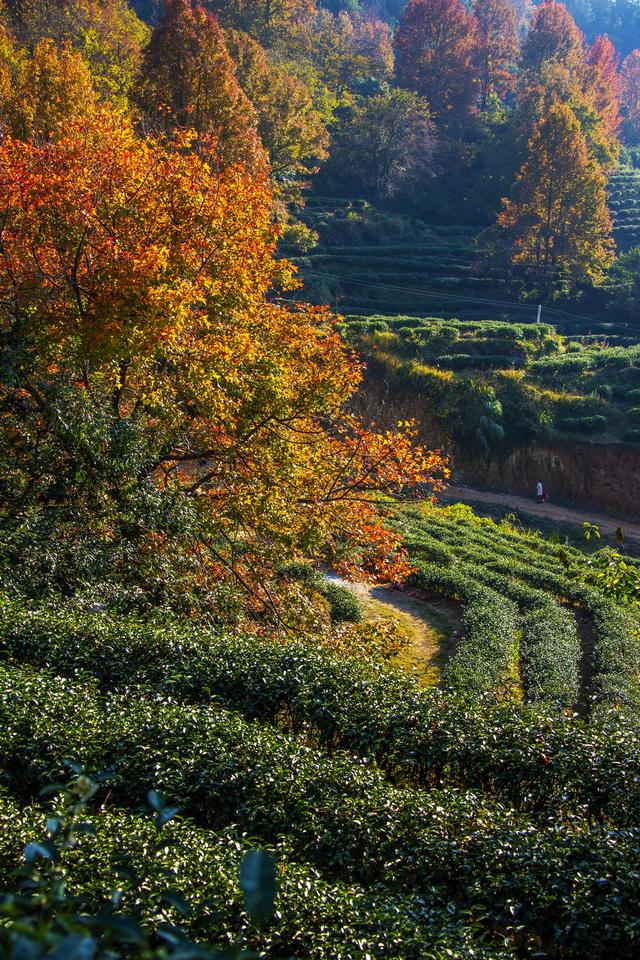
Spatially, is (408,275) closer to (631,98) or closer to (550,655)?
(550,655)

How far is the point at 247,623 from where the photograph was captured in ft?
44.0

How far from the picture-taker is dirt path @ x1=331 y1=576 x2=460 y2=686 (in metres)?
15.9

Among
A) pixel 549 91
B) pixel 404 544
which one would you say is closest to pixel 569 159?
pixel 549 91

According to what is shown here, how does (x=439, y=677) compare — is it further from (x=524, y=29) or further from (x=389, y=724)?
(x=524, y=29)

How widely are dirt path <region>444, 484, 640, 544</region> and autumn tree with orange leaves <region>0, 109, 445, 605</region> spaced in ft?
56.0

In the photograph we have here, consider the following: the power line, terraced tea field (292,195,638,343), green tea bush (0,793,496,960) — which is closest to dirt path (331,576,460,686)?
green tea bush (0,793,496,960)

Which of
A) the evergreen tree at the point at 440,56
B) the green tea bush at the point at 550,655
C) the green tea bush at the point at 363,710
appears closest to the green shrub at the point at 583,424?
the green tea bush at the point at 550,655

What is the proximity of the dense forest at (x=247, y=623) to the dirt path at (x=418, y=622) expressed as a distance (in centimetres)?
10

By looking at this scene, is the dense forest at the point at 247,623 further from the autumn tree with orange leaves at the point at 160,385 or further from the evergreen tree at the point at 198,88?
the evergreen tree at the point at 198,88

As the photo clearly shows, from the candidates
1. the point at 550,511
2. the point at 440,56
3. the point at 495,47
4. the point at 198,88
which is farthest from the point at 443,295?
the point at 495,47

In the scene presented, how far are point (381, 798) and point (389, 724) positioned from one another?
188cm

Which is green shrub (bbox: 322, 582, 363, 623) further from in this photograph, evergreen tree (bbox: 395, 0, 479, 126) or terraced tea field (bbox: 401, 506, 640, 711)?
evergreen tree (bbox: 395, 0, 479, 126)

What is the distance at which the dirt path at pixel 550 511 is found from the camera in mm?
29719

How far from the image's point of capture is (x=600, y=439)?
32.6m
